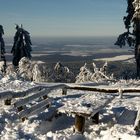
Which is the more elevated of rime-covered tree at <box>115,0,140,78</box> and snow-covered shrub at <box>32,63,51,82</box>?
rime-covered tree at <box>115,0,140,78</box>

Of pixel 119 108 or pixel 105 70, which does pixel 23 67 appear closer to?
pixel 105 70

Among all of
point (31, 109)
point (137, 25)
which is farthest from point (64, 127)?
point (137, 25)

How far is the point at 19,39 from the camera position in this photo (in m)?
62.1

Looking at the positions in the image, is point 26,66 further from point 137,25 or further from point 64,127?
point 64,127

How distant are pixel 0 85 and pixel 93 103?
9393 millimetres

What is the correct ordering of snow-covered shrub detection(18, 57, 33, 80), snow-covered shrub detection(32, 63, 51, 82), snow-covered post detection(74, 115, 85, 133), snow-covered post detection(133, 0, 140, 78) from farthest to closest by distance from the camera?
snow-covered shrub detection(18, 57, 33, 80)
snow-covered shrub detection(32, 63, 51, 82)
snow-covered post detection(133, 0, 140, 78)
snow-covered post detection(74, 115, 85, 133)

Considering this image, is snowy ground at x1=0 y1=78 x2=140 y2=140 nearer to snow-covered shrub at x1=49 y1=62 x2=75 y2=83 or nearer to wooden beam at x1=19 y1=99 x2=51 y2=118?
wooden beam at x1=19 y1=99 x2=51 y2=118

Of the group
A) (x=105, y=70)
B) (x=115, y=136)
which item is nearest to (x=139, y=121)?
(x=115, y=136)

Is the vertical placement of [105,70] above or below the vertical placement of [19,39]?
below

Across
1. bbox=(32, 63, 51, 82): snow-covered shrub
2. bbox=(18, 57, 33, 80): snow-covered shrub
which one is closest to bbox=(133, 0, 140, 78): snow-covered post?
bbox=(32, 63, 51, 82): snow-covered shrub

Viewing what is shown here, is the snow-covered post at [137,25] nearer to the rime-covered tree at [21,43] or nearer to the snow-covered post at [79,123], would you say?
the rime-covered tree at [21,43]

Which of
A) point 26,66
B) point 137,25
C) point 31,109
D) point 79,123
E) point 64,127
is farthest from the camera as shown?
point 26,66

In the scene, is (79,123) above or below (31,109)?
below

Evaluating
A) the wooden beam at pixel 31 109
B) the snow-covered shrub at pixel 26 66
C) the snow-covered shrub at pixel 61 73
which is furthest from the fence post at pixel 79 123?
the snow-covered shrub at pixel 61 73
